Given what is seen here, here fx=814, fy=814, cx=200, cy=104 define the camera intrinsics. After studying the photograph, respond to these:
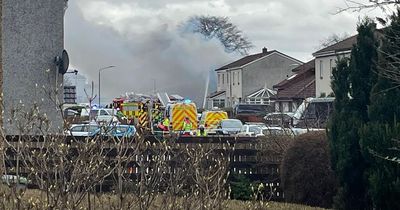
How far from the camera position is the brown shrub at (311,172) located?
1398 cm

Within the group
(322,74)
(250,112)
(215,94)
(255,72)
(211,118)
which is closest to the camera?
(211,118)

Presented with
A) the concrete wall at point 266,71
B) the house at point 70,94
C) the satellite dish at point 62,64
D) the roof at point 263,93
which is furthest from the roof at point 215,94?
the satellite dish at point 62,64

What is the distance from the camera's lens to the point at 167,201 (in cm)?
719

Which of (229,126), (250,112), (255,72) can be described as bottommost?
(229,126)

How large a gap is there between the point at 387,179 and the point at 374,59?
7.31 ft

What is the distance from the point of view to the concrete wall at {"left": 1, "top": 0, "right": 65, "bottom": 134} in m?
27.9

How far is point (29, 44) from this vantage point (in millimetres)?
28453

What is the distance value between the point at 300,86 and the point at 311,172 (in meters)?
49.5

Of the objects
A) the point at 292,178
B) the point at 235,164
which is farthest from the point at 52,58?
the point at 292,178

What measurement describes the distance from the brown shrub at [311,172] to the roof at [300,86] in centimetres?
4198

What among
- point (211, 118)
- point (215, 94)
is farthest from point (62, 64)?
point (215, 94)

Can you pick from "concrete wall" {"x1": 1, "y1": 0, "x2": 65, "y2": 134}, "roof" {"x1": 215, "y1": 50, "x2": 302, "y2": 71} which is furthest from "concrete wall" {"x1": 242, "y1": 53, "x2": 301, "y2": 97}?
"concrete wall" {"x1": 1, "y1": 0, "x2": 65, "y2": 134}

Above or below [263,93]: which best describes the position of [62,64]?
below

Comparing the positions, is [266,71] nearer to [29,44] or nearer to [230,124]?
[230,124]
